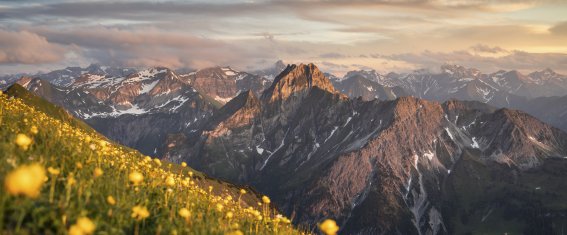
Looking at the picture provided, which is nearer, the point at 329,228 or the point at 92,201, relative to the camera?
the point at 329,228

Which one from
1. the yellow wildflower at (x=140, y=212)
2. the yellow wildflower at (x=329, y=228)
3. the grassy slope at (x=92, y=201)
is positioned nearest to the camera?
the grassy slope at (x=92, y=201)

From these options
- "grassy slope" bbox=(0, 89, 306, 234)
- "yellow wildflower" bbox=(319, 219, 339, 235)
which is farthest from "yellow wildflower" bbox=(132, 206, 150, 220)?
"yellow wildflower" bbox=(319, 219, 339, 235)

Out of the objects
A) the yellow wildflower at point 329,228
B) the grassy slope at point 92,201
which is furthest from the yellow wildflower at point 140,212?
the yellow wildflower at point 329,228

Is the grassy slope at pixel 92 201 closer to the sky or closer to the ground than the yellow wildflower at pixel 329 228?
closer to the ground

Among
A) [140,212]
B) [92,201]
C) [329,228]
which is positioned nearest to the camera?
[329,228]

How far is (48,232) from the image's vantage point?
807 centimetres

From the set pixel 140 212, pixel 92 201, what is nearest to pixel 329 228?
pixel 140 212

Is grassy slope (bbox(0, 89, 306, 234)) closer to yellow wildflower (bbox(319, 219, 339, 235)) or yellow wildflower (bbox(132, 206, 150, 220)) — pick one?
yellow wildflower (bbox(132, 206, 150, 220))

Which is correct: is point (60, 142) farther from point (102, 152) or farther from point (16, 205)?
point (16, 205)

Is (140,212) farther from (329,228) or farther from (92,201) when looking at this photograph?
(329,228)

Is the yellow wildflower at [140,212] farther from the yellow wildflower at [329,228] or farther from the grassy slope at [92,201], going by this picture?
the yellow wildflower at [329,228]

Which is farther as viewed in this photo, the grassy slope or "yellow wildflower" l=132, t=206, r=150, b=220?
"yellow wildflower" l=132, t=206, r=150, b=220

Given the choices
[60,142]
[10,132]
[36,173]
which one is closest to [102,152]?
[60,142]

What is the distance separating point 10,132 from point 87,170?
14.4 feet
